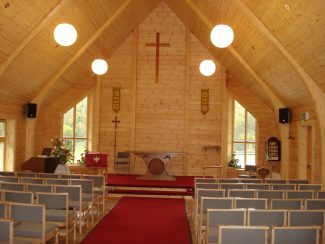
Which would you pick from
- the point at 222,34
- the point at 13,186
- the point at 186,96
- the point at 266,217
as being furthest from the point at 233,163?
the point at 266,217

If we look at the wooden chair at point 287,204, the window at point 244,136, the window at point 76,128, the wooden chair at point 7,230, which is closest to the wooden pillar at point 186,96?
the window at point 244,136

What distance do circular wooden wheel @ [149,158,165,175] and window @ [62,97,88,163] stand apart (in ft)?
10.6

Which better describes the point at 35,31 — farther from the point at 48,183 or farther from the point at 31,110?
the point at 31,110

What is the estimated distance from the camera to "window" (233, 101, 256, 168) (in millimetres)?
13523

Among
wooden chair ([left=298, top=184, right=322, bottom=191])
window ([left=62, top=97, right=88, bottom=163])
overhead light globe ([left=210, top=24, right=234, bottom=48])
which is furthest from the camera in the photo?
window ([left=62, top=97, right=88, bottom=163])

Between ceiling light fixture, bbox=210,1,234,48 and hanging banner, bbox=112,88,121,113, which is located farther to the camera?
hanging banner, bbox=112,88,121,113

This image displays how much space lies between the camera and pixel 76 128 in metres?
13.9

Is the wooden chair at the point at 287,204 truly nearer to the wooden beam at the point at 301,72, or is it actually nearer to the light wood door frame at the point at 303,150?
the wooden beam at the point at 301,72

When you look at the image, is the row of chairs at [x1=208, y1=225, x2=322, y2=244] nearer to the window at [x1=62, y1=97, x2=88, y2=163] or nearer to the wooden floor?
the wooden floor

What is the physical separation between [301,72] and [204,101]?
18.1 feet

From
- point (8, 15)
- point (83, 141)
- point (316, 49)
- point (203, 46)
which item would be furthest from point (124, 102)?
point (316, 49)

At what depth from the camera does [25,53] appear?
891cm

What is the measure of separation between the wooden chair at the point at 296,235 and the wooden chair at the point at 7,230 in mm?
2562

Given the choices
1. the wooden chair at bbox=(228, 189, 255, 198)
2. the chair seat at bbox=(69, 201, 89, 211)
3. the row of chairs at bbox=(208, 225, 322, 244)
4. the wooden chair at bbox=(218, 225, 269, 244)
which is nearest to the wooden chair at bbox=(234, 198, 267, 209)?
the wooden chair at bbox=(228, 189, 255, 198)
